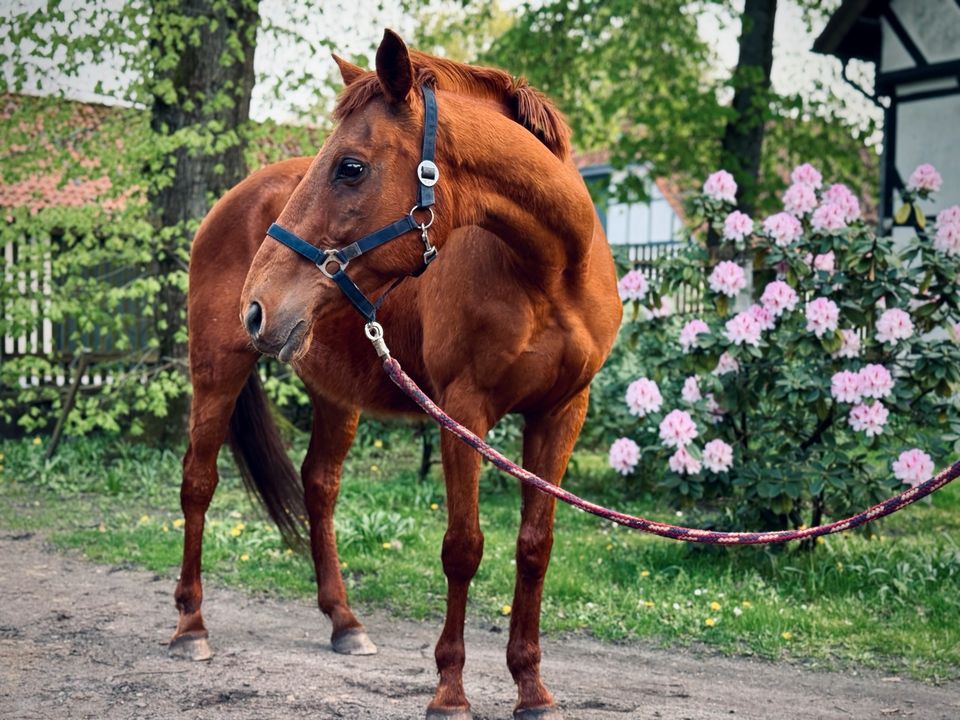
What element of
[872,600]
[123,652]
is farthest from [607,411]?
[123,652]

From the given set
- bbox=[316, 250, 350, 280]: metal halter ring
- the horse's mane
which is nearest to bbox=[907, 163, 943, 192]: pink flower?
the horse's mane

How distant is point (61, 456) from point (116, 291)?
1.90m

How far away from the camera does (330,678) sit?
3.98 meters

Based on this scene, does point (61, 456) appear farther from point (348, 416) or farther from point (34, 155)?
point (348, 416)

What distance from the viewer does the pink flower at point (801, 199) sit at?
18.5 ft

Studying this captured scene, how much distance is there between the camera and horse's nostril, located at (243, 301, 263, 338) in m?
2.92

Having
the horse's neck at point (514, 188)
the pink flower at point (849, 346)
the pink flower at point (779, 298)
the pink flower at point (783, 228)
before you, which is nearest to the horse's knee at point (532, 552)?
the horse's neck at point (514, 188)

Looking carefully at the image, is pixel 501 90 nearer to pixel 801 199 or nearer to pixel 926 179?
pixel 801 199

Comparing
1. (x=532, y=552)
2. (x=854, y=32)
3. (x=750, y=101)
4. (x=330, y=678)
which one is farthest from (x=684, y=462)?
(x=854, y=32)

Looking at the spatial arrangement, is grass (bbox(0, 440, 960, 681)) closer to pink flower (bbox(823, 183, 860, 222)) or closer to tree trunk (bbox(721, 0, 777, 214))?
pink flower (bbox(823, 183, 860, 222))

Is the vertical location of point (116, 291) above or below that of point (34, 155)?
below

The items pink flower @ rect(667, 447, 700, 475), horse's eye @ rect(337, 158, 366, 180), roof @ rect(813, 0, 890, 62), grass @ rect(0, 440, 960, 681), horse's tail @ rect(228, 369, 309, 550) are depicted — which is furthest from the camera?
roof @ rect(813, 0, 890, 62)

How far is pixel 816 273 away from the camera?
568cm

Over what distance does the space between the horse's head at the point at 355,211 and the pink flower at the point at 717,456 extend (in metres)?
3.02
